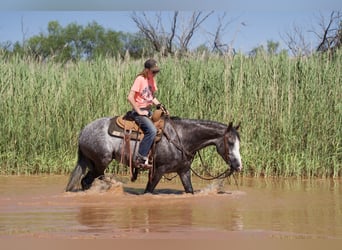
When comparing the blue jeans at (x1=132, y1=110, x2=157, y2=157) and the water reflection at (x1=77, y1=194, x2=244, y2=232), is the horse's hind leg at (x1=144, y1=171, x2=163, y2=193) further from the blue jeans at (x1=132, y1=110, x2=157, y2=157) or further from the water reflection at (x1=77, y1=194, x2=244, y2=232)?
the blue jeans at (x1=132, y1=110, x2=157, y2=157)

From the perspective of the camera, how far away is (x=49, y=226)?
728cm

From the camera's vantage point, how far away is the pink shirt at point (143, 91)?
963 cm

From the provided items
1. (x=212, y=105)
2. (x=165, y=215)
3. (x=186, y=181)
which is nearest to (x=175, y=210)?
(x=165, y=215)

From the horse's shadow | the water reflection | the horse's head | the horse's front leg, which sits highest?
the horse's head

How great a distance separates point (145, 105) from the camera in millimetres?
9781

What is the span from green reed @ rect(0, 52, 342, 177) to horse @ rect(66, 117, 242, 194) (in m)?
2.09

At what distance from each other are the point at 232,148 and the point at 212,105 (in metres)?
2.99

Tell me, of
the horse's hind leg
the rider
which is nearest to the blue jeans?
the rider

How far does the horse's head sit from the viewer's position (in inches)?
385

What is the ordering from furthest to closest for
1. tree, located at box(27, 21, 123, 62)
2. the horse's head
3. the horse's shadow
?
1. tree, located at box(27, 21, 123, 62)
2. the horse's shadow
3. the horse's head

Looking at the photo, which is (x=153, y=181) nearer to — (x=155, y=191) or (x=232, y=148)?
(x=155, y=191)

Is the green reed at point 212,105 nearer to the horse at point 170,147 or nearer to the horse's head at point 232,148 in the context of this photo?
the horse at point 170,147

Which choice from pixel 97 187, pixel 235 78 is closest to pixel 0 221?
pixel 97 187

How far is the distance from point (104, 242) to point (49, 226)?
120 cm
